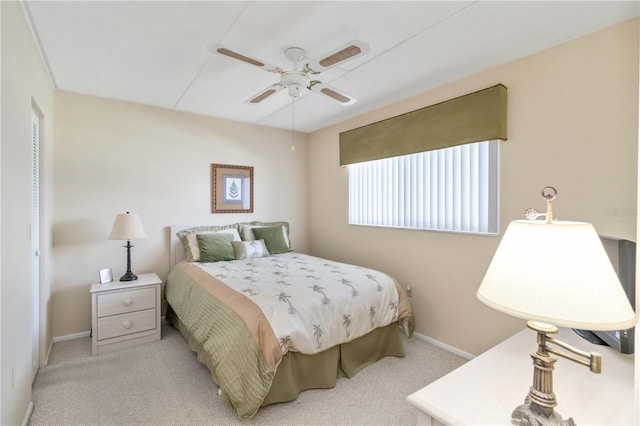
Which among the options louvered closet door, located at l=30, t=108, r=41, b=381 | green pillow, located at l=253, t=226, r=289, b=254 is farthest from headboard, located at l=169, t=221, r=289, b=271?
louvered closet door, located at l=30, t=108, r=41, b=381

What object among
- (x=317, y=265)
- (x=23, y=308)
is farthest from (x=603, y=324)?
(x=23, y=308)

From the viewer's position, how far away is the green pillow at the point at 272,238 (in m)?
3.83

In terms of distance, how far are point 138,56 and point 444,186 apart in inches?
111

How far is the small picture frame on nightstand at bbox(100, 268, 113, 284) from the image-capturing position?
304 cm

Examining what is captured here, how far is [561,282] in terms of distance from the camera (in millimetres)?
794

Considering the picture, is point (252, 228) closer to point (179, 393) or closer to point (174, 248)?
point (174, 248)

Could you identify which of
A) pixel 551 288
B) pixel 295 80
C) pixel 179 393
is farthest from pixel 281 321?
pixel 295 80

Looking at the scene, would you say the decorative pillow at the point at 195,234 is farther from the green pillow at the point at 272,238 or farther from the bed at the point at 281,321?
the green pillow at the point at 272,238

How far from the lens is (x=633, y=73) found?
5.95 feet

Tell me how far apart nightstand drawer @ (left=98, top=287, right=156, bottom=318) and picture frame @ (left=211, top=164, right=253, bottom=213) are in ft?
4.10

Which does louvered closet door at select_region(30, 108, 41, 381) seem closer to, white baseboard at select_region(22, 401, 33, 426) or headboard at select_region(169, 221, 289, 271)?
white baseboard at select_region(22, 401, 33, 426)

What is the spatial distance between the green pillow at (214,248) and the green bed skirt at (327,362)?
0.85 m

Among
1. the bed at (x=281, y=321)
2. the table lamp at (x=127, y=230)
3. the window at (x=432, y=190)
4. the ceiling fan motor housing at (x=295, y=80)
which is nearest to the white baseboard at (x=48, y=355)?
the table lamp at (x=127, y=230)

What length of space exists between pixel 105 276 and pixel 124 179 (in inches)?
41.1
